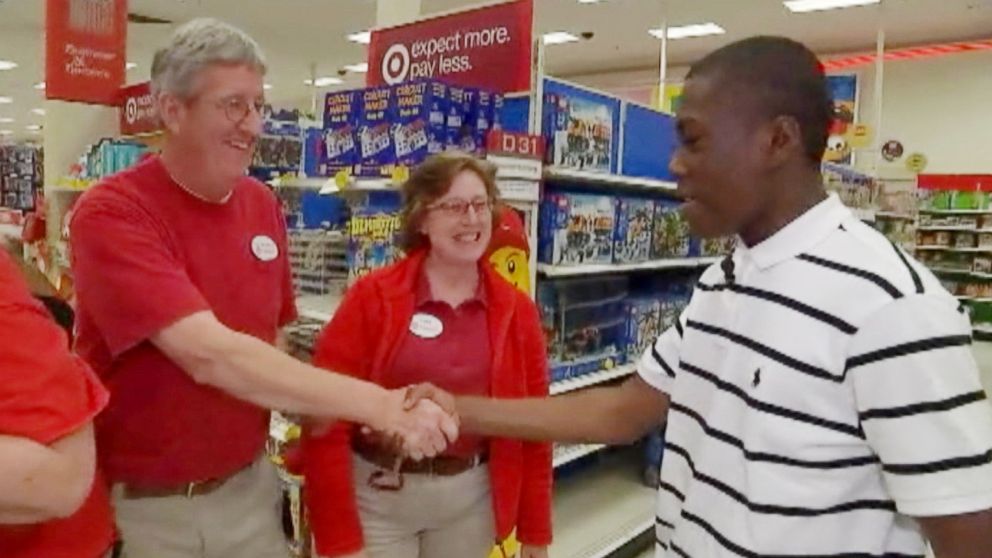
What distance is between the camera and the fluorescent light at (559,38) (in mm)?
13336

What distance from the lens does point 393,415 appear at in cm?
179

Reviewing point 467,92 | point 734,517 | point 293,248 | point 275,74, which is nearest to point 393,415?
point 734,517

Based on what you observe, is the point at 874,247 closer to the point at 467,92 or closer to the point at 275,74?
the point at 467,92

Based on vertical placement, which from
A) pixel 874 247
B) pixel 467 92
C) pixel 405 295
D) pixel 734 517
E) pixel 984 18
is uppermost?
pixel 984 18

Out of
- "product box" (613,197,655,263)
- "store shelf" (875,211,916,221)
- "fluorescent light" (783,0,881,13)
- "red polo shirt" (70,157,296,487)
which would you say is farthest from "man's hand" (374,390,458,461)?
"fluorescent light" (783,0,881,13)

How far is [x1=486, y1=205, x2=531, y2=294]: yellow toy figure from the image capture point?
2.89 m

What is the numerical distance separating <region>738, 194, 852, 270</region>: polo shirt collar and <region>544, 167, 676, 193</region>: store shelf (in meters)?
1.69

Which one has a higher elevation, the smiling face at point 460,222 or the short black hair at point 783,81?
the short black hair at point 783,81

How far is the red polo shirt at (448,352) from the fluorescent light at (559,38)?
1164 centimetres

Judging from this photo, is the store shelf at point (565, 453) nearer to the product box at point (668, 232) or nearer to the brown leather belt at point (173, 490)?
the product box at point (668, 232)

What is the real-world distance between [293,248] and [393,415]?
2160 millimetres

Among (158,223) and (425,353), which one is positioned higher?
(158,223)

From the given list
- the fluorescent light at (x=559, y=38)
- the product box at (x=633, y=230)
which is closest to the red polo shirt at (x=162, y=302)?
the product box at (x=633, y=230)

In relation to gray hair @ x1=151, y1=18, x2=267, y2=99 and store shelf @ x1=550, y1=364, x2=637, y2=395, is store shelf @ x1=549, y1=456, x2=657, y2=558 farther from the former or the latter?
gray hair @ x1=151, y1=18, x2=267, y2=99
